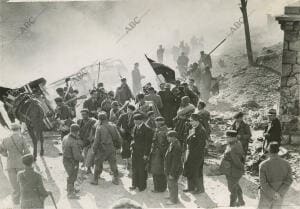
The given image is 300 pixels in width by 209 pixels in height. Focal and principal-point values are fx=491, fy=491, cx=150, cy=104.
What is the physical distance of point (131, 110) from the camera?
1210cm

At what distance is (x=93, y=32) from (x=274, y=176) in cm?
2620

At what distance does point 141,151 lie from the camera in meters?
10.6

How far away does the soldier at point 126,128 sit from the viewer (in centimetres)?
1205

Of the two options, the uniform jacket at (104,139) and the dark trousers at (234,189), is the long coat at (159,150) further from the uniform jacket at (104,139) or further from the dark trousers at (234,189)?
the dark trousers at (234,189)

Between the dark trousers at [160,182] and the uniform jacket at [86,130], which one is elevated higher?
the uniform jacket at [86,130]

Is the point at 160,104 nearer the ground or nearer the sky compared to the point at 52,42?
nearer the ground

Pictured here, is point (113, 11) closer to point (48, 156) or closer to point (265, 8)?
point (265, 8)

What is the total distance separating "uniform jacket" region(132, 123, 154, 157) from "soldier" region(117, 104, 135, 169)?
1.39 metres

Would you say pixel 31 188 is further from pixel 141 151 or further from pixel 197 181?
pixel 197 181


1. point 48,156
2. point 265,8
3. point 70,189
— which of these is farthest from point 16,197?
point 265,8

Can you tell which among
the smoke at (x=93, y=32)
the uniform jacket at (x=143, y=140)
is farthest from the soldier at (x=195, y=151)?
the smoke at (x=93, y=32)

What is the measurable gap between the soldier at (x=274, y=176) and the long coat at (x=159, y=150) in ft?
8.82

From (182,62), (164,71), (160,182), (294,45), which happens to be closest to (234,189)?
(160,182)

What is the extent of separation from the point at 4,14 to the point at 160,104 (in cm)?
2025
